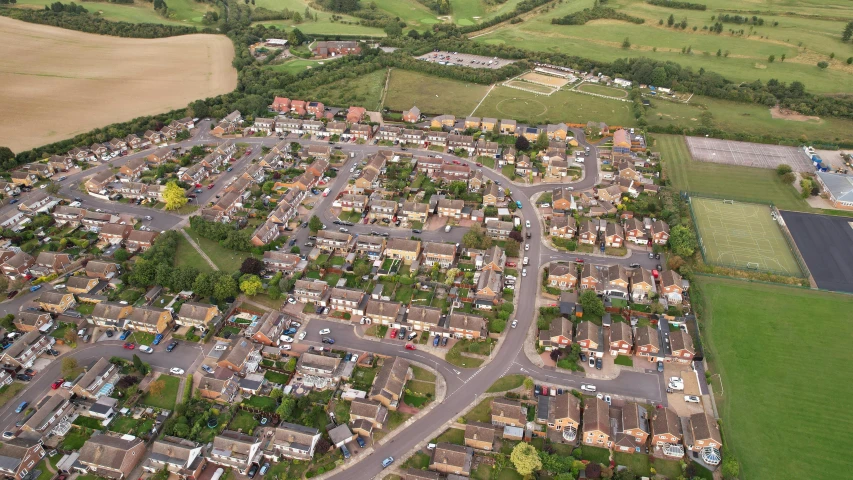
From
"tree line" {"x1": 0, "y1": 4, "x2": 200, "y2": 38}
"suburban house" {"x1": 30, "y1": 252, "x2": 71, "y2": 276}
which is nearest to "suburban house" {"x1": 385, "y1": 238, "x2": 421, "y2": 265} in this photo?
"suburban house" {"x1": 30, "y1": 252, "x2": 71, "y2": 276}

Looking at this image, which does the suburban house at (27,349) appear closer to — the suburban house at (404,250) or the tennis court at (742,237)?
the suburban house at (404,250)

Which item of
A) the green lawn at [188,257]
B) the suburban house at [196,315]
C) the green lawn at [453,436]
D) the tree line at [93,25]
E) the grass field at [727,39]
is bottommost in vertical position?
the green lawn at [453,436]

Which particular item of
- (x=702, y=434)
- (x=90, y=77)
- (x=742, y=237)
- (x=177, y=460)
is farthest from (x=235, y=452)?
(x=90, y=77)

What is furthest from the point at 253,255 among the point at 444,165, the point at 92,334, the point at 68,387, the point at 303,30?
the point at 303,30

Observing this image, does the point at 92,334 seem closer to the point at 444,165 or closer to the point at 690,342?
the point at 444,165

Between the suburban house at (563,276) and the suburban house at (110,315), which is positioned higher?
the suburban house at (563,276)

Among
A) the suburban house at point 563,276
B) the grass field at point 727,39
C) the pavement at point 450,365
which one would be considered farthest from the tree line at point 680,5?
the suburban house at point 563,276
